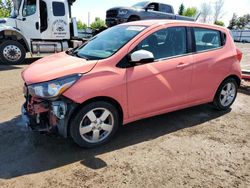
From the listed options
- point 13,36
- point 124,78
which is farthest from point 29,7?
point 124,78

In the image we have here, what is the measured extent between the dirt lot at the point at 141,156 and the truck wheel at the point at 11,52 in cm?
636

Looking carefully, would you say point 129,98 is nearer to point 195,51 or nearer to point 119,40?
point 119,40

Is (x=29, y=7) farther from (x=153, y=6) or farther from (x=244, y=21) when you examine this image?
(x=244, y=21)

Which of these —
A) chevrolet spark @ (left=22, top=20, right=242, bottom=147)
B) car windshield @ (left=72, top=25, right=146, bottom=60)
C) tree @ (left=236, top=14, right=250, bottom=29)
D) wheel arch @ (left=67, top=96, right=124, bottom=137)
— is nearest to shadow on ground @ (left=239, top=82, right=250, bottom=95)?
chevrolet spark @ (left=22, top=20, right=242, bottom=147)

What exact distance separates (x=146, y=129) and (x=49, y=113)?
1610mm

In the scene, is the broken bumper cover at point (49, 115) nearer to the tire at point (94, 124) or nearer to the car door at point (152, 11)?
the tire at point (94, 124)

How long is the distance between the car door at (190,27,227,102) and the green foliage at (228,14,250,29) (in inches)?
2349

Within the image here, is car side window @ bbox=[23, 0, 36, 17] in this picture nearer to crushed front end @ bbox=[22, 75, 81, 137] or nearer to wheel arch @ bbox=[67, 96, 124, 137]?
crushed front end @ bbox=[22, 75, 81, 137]

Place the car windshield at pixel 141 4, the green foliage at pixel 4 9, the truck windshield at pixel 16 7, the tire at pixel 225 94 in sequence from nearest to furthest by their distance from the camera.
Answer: the tire at pixel 225 94
the truck windshield at pixel 16 7
the car windshield at pixel 141 4
the green foliage at pixel 4 9

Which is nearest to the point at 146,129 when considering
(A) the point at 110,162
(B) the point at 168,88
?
(B) the point at 168,88

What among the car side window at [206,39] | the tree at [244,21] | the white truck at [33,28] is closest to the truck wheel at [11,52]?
the white truck at [33,28]

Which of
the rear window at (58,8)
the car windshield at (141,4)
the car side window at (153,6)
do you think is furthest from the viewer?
the car side window at (153,6)

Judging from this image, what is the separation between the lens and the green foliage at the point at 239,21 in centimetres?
5925

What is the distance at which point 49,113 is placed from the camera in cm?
354
